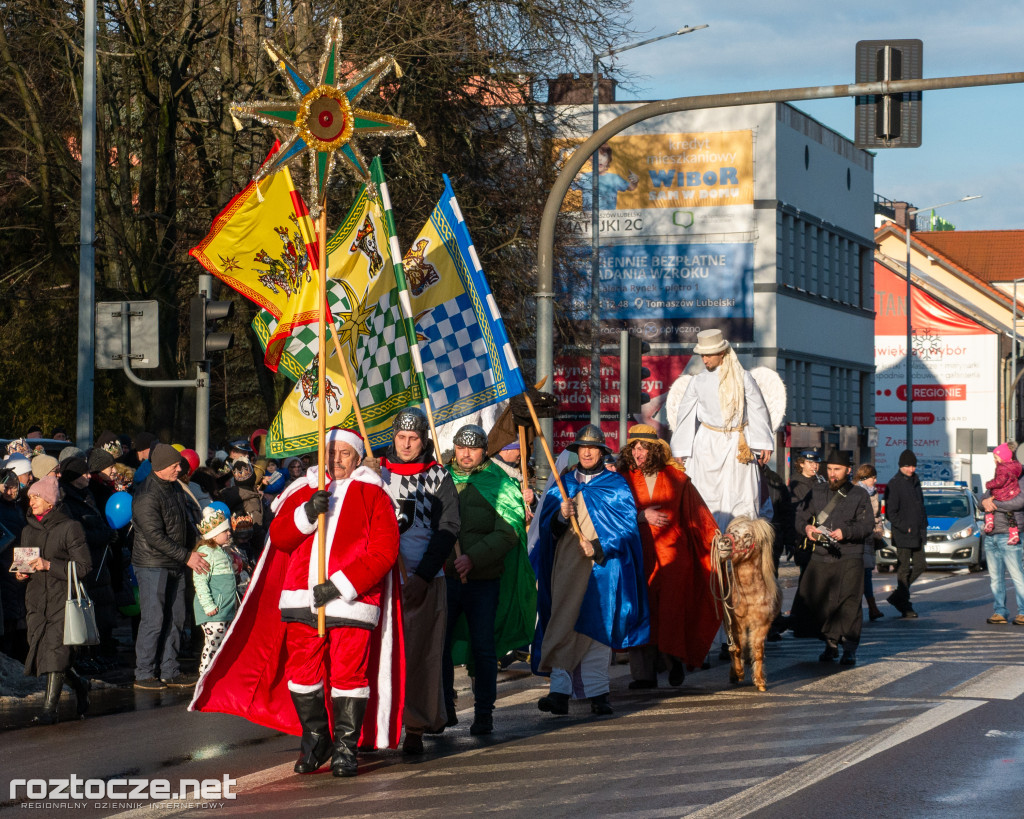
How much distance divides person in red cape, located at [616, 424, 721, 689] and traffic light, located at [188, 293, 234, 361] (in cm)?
466

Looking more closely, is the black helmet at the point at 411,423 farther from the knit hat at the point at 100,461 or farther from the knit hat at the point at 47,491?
the knit hat at the point at 100,461

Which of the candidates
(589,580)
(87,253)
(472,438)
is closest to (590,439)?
(589,580)

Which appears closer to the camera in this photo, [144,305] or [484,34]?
[144,305]

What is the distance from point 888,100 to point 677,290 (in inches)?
1097

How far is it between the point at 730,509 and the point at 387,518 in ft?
18.0

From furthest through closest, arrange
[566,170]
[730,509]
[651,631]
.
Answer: [566,170] → [730,509] → [651,631]

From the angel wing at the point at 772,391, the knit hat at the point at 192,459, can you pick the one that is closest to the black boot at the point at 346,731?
the knit hat at the point at 192,459

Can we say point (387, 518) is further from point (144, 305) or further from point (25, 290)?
point (25, 290)

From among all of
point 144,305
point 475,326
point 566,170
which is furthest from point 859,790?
point 144,305

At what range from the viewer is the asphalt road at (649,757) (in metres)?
7.43

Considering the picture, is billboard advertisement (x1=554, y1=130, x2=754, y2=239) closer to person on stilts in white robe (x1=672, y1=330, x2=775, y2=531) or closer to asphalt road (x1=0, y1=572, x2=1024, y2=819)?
person on stilts in white robe (x1=672, y1=330, x2=775, y2=531)

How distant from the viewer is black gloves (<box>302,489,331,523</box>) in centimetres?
784

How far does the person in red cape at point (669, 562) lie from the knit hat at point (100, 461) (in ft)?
15.0

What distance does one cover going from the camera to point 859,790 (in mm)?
7719
